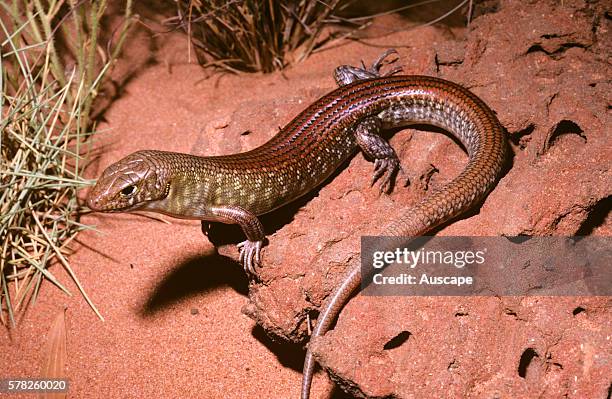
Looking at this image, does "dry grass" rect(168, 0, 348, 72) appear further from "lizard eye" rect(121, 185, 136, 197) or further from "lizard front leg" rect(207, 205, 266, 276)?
"lizard eye" rect(121, 185, 136, 197)

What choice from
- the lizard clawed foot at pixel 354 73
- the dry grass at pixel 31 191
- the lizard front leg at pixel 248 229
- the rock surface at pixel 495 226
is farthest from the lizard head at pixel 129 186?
the lizard clawed foot at pixel 354 73

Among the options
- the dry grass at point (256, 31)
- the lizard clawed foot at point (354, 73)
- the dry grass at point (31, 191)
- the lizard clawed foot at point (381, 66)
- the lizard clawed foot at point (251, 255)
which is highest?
the lizard clawed foot at point (381, 66)

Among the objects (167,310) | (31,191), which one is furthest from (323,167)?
(31,191)

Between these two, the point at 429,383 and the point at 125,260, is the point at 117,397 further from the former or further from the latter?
the point at 429,383

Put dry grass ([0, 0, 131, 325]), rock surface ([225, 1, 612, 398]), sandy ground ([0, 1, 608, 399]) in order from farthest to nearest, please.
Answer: dry grass ([0, 0, 131, 325])
sandy ground ([0, 1, 608, 399])
rock surface ([225, 1, 612, 398])

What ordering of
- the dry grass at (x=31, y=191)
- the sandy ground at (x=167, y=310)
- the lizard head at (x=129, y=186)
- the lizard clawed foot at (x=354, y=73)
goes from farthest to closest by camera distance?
the lizard clawed foot at (x=354, y=73) < the dry grass at (x=31, y=191) < the sandy ground at (x=167, y=310) < the lizard head at (x=129, y=186)

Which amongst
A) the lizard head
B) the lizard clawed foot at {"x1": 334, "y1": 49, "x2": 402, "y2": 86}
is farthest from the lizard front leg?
the lizard clawed foot at {"x1": 334, "y1": 49, "x2": 402, "y2": 86}

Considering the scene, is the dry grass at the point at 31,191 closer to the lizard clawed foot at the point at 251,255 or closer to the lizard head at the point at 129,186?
the lizard head at the point at 129,186
